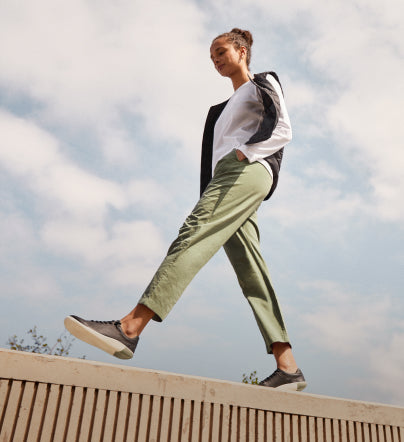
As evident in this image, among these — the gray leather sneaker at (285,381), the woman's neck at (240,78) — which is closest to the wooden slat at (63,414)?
the gray leather sneaker at (285,381)

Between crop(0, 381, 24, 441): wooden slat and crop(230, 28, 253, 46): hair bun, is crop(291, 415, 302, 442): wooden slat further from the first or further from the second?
crop(230, 28, 253, 46): hair bun

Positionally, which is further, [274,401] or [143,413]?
[274,401]

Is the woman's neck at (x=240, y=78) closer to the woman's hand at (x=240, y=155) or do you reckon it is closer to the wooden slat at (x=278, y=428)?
the woman's hand at (x=240, y=155)

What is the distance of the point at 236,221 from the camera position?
2.16 m

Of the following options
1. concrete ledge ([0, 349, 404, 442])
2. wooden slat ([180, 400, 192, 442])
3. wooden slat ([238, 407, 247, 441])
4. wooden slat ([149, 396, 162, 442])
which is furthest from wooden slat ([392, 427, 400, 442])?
wooden slat ([149, 396, 162, 442])

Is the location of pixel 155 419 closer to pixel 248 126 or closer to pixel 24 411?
pixel 24 411

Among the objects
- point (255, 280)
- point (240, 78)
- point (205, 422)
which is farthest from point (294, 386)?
point (240, 78)

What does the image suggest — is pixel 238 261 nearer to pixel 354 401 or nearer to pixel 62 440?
pixel 354 401

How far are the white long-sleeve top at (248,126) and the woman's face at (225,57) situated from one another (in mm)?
150

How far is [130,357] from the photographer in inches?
71.2

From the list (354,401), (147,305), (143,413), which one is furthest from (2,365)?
(354,401)

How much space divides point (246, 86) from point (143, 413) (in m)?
1.72

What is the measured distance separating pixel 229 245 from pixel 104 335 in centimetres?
86

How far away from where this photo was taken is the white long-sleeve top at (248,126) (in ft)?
7.35
